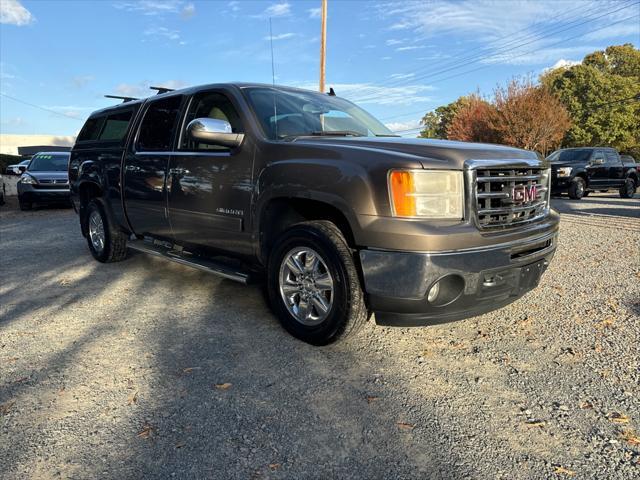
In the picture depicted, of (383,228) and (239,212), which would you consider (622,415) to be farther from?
(239,212)

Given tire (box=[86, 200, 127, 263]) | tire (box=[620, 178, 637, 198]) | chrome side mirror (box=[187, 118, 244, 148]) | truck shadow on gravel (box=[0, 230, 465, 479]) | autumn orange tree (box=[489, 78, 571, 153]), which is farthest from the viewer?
autumn orange tree (box=[489, 78, 571, 153])

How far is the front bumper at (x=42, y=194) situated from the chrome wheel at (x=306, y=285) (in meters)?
11.7

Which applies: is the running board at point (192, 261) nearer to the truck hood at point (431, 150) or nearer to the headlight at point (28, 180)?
the truck hood at point (431, 150)

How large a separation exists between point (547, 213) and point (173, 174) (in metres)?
3.30

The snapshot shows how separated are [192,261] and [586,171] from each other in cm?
1552

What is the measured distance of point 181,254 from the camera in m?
4.74

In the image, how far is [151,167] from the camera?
4883mm

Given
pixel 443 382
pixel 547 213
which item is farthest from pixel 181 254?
pixel 547 213

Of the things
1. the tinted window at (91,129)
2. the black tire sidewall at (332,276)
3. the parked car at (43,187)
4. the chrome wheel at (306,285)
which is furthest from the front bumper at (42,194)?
the chrome wheel at (306,285)

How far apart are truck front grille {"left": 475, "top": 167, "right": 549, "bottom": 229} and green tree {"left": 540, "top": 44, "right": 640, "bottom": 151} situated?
40378mm

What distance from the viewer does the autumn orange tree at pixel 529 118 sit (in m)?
30.4

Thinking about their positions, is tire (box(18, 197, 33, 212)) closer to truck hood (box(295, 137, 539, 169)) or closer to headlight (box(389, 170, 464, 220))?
truck hood (box(295, 137, 539, 169))

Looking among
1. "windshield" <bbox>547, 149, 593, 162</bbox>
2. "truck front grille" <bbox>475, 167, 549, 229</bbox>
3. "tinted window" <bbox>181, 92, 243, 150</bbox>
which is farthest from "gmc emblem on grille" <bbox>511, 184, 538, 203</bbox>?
"windshield" <bbox>547, 149, 593, 162</bbox>

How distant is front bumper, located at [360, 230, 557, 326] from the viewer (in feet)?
9.45
